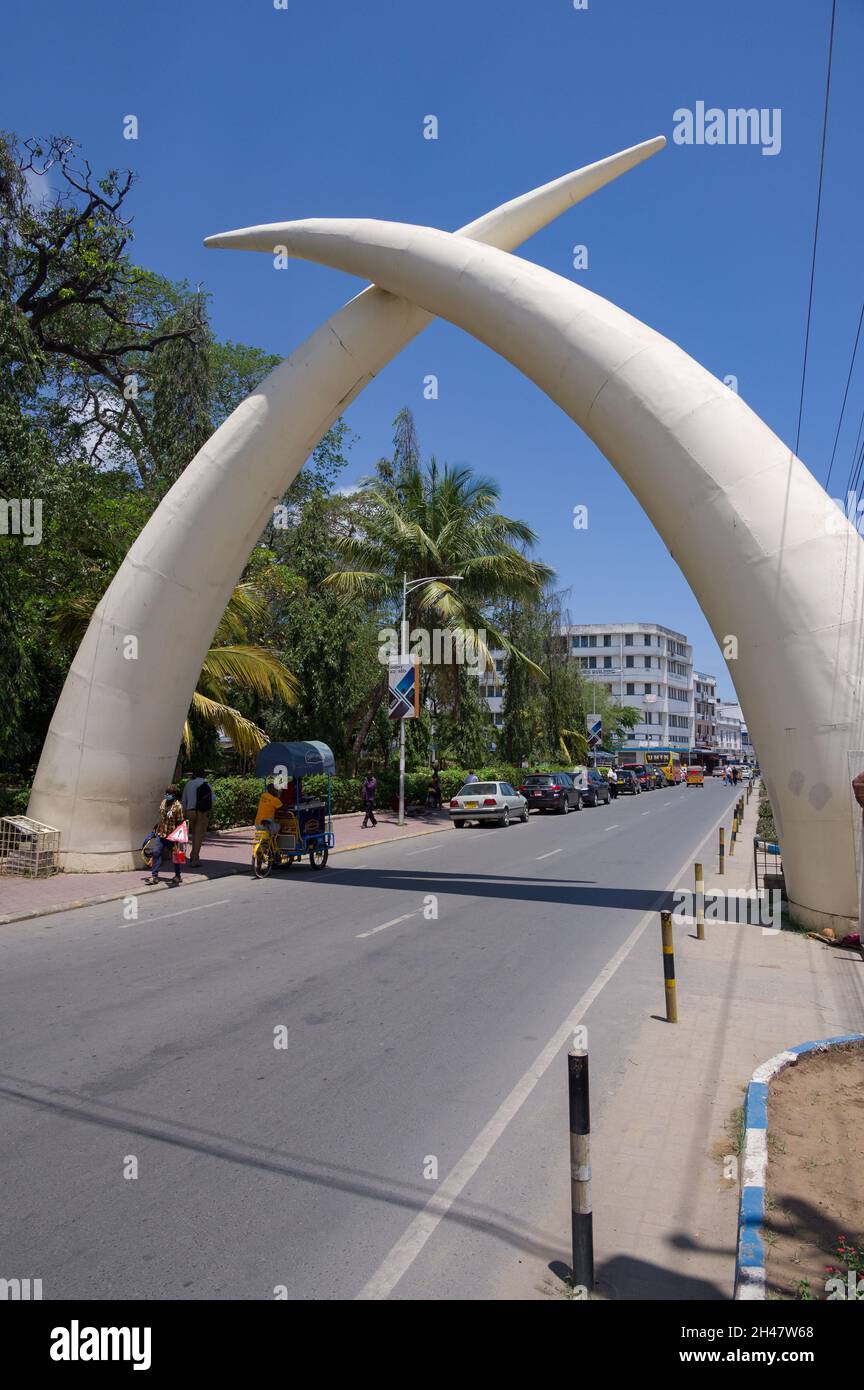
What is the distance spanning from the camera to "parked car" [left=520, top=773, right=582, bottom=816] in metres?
35.2

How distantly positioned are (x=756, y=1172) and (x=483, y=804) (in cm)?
2417

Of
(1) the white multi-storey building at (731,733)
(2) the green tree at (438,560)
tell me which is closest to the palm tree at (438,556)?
(2) the green tree at (438,560)

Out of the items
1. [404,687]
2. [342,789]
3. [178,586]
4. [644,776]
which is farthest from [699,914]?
[644,776]

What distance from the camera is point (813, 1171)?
4781 millimetres

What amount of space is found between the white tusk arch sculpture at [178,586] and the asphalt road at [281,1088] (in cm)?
379

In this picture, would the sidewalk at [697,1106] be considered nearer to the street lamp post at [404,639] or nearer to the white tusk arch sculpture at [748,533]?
the white tusk arch sculpture at [748,533]

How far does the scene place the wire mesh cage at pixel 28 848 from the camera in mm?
15336

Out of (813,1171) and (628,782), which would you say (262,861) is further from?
(628,782)

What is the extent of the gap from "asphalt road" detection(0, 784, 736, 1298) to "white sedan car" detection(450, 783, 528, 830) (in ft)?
51.7

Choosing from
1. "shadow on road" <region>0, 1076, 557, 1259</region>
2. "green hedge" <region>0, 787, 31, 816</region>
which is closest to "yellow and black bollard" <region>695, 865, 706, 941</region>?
"shadow on road" <region>0, 1076, 557, 1259</region>

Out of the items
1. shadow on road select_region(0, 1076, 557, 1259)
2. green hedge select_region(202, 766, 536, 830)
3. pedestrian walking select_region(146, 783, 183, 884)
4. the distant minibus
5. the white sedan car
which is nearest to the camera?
shadow on road select_region(0, 1076, 557, 1259)

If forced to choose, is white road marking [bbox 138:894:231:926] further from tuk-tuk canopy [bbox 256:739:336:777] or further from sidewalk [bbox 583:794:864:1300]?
sidewalk [bbox 583:794:864:1300]

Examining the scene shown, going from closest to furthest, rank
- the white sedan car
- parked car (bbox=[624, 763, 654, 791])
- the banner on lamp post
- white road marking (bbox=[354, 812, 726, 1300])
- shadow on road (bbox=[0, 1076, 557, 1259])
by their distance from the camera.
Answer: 1. white road marking (bbox=[354, 812, 726, 1300])
2. shadow on road (bbox=[0, 1076, 557, 1259])
3. the banner on lamp post
4. the white sedan car
5. parked car (bbox=[624, 763, 654, 791])
